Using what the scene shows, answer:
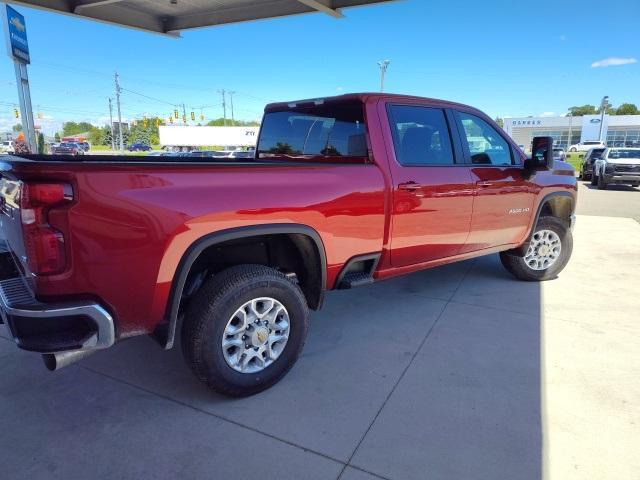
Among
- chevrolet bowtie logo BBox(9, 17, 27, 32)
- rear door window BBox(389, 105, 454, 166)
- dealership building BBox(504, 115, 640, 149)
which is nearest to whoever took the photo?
rear door window BBox(389, 105, 454, 166)

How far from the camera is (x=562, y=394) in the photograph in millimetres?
2861

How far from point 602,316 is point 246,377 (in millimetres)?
3481

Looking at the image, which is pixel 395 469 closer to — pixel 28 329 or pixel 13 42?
pixel 28 329

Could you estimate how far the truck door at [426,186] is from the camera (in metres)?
3.50

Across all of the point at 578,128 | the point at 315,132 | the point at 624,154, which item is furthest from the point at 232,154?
the point at 578,128

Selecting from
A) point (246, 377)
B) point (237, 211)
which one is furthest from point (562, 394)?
point (237, 211)

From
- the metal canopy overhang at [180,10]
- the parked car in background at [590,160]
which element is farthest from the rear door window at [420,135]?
the parked car in background at [590,160]

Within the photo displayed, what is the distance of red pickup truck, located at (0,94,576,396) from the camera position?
2111 mm

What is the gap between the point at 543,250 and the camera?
17.0 feet

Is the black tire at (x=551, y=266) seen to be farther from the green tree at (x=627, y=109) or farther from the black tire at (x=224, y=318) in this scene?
the green tree at (x=627, y=109)

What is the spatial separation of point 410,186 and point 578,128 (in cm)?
9013

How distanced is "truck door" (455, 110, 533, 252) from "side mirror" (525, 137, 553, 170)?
0.42ft

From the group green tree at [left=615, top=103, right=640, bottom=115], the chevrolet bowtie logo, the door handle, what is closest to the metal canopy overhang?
the chevrolet bowtie logo

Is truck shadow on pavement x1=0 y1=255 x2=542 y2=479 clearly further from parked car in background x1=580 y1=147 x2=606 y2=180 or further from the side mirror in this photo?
parked car in background x1=580 y1=147 x2=606 y2=180
